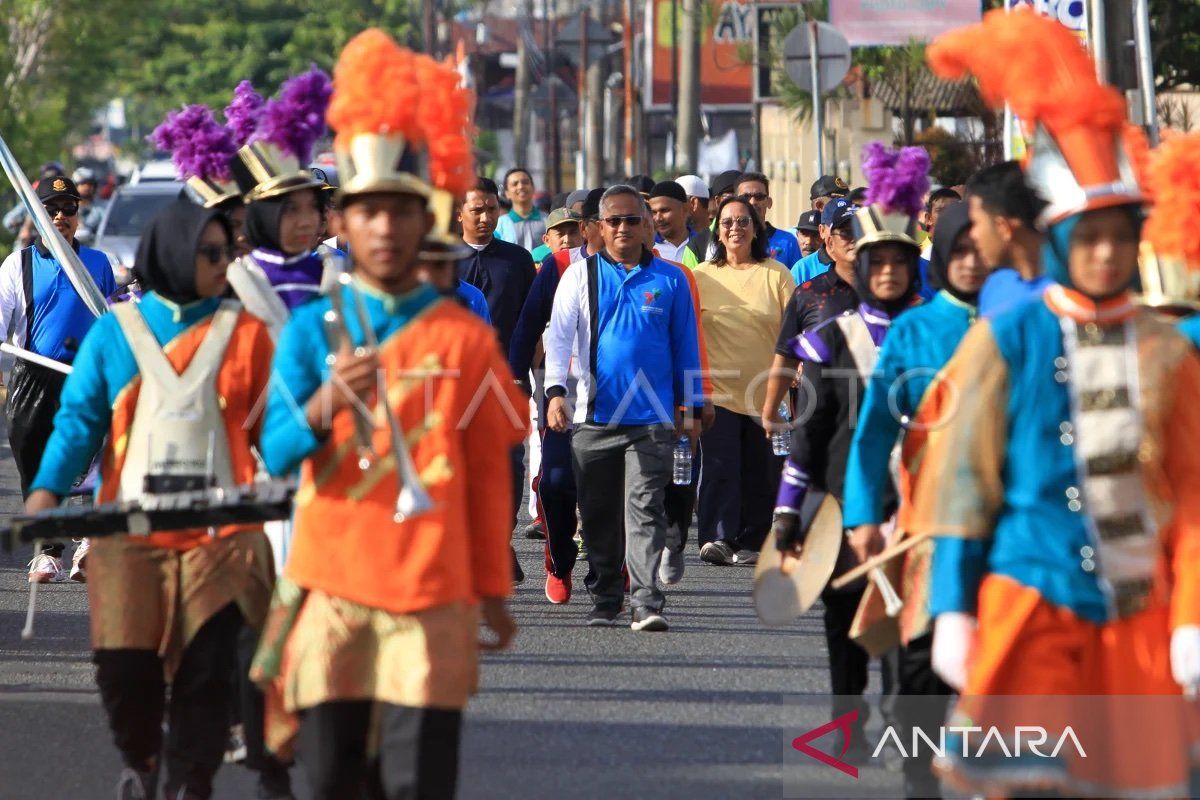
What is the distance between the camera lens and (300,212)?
7594mm

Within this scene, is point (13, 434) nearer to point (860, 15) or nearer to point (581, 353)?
point (581, 353)

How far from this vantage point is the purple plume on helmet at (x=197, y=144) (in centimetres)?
757

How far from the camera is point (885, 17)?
22500 mm

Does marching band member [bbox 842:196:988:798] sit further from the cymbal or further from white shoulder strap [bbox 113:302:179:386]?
white shoulder strap [bbox 113:302:179:386]

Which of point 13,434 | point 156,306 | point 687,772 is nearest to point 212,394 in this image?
point 156,306

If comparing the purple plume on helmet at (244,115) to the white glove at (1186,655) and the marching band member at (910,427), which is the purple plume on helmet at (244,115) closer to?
the marching band member at (910,427)

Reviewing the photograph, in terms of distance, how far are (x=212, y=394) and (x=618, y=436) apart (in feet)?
13.6

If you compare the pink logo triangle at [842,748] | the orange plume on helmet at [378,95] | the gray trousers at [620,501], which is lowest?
the pink logo triangle at [842,748]

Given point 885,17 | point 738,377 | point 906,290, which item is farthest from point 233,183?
point 885,17

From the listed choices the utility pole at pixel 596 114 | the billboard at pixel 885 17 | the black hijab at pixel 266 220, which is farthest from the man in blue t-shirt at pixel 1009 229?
the utility pole at pixel 596 114

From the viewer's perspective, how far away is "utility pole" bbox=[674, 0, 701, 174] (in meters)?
28.8

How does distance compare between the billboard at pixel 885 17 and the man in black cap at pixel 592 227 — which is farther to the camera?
the billboard at pixel 885 17

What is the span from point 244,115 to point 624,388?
267cm

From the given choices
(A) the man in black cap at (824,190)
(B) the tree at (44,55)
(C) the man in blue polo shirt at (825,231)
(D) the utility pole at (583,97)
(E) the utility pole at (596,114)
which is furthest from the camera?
(E) the utility pole at (596,114)
